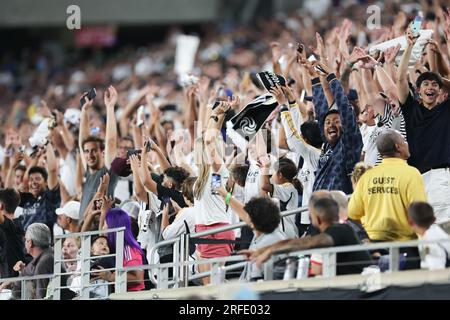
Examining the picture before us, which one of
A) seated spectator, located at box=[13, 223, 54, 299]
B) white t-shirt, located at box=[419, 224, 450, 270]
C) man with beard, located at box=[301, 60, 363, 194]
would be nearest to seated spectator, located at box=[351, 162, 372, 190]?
man with beard, located at box=[301, 60, 363, 194]

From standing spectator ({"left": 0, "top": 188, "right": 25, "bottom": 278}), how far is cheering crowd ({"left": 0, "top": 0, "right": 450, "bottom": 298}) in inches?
0.6

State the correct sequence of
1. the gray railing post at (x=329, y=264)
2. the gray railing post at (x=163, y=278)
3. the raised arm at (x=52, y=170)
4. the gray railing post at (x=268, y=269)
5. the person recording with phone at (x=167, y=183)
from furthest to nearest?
the raised arm at (x=52, y=170) < the person recording with phone at (x=167, y=183) < the gray railing post at (x=163, y=278) < the gray railing post at (x=268, y=269) < the gray railing post at (x=329, y=264)

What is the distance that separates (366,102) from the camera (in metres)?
14.2

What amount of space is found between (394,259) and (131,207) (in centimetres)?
514

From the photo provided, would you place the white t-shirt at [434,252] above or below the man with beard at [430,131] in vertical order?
below

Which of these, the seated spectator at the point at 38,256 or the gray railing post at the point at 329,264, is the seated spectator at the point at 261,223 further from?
the seated spectator at the point at 38,256

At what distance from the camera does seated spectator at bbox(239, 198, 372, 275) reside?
10844 mm

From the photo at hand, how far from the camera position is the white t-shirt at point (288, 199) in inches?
516

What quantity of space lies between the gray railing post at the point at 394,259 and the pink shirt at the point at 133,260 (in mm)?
3669

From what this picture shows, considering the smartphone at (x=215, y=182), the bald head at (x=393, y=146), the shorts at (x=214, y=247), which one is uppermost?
the bald head at (x=393, y=146)

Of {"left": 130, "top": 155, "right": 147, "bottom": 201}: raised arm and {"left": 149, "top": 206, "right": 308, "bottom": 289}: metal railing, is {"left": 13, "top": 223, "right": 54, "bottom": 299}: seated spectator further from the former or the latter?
{"left": 149, "top": 206, "right": 308, "bottom": 289}: metal railing

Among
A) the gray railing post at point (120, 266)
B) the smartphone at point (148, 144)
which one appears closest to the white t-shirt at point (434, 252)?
the gray railing post at point (120, 266)

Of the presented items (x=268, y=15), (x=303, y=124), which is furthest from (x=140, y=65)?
(x=303, y=124)
